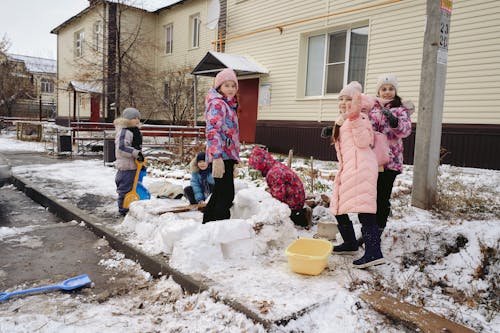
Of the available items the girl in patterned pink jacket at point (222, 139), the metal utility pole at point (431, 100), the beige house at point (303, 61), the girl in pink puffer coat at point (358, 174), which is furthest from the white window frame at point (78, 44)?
the girl in pink puffer coat at point (358, 174)

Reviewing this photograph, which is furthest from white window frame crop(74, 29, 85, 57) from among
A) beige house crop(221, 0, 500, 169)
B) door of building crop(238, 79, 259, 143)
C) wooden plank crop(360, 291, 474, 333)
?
wooden plank crop(360, 291, 474, 333)

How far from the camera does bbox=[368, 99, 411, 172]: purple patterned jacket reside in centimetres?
359

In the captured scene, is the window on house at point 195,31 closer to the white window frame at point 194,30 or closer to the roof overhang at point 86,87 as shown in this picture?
the white window frame at point 194,30

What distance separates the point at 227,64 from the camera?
12.8 m

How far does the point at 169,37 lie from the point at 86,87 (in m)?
5.03

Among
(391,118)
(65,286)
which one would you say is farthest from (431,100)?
A: (65,286)

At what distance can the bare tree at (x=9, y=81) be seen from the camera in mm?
31500

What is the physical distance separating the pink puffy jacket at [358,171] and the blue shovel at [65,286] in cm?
228

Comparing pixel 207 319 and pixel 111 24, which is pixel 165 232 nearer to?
pixel 207 319

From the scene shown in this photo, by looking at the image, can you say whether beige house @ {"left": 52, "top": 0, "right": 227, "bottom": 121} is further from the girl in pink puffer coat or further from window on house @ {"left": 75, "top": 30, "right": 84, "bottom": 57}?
the girl in pink puffer coat

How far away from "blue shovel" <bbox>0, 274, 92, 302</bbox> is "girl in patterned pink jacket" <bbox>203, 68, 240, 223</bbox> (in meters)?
1.24

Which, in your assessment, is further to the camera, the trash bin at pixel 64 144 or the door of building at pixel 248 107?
the door of building at pixel 248 107

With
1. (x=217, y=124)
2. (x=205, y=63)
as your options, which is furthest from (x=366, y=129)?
(x=205, y=63)

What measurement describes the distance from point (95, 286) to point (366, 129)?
8.80 feet
